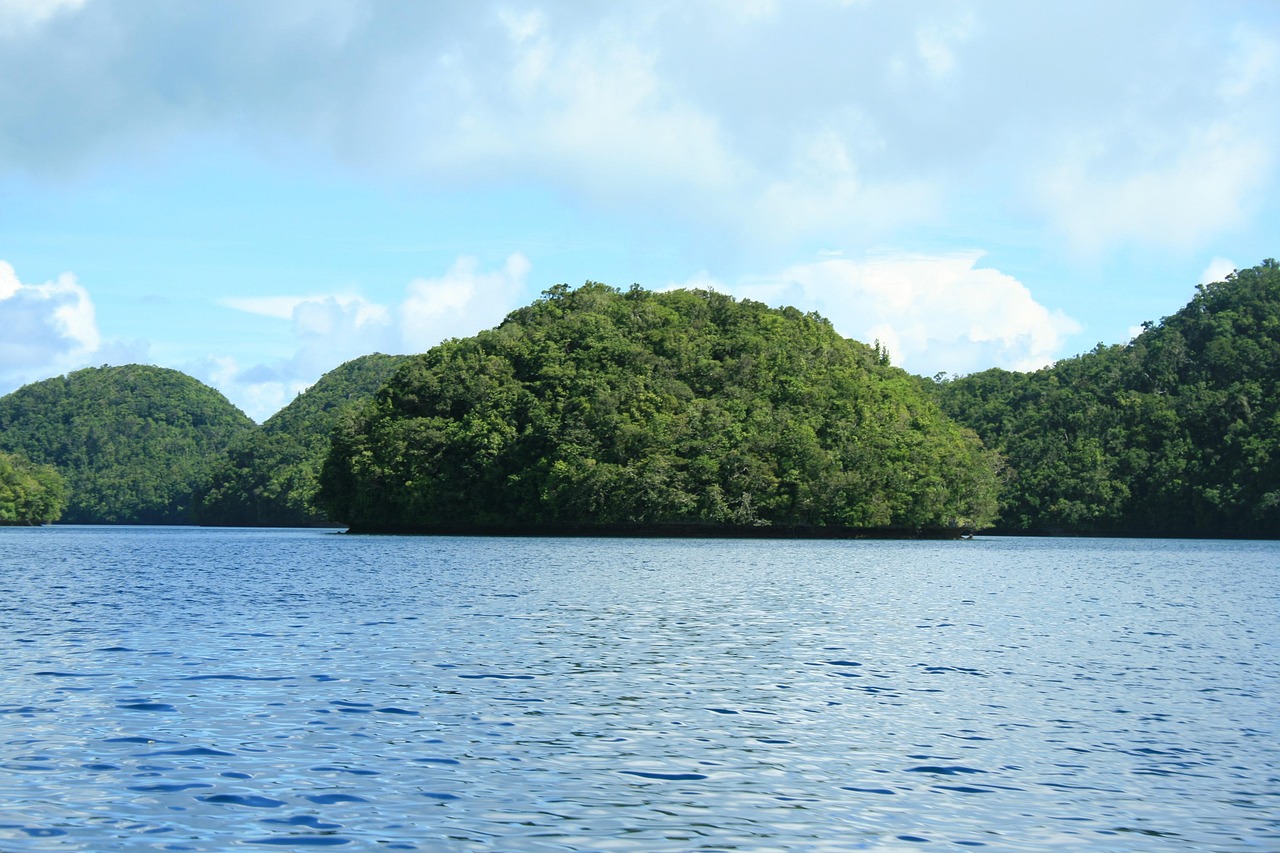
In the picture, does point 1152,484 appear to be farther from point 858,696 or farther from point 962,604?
point 858,696

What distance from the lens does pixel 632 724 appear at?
17969 mm

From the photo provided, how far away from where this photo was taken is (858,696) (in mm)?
20797

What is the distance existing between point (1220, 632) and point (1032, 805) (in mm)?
21617

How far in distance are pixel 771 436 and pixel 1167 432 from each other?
53719mm

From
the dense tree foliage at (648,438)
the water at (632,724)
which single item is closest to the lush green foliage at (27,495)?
the dense tree foliage at (648,438)

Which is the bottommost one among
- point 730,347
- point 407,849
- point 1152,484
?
point 407,849

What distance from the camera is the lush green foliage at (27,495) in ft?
→ 579

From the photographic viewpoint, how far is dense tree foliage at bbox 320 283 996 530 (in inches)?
4471

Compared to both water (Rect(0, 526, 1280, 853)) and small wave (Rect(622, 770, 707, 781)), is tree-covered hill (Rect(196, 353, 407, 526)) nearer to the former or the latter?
water (Rect(0, 526, 1280, 853))

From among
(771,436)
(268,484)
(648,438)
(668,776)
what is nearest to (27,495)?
(268,484)

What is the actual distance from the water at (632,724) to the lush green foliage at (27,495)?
505 ft

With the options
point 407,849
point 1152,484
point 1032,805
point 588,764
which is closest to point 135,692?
point 588,764

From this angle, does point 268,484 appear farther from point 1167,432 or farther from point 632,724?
point 632,724

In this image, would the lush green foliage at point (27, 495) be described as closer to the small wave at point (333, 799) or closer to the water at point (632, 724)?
the water at point (632, 724)
